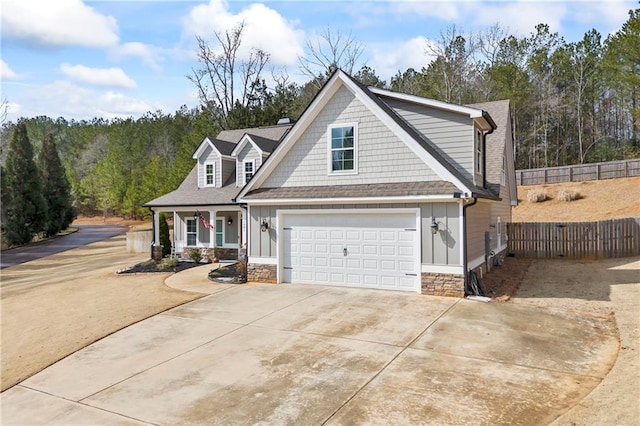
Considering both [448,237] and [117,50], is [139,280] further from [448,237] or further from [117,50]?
[448,237]

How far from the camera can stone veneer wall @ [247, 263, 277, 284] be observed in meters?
13.6

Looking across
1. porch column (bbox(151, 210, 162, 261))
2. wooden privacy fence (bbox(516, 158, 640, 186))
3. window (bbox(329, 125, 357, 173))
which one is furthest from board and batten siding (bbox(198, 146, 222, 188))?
wooden privacy fence (bbox(516, 158, 640, 186))

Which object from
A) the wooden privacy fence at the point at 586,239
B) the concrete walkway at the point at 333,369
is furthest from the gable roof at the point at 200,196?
the wooden privacy fence at the point at 586,239

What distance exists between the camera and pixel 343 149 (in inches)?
514

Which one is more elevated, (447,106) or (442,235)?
(447,106)

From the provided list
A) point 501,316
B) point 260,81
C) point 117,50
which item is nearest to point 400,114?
point 501,316

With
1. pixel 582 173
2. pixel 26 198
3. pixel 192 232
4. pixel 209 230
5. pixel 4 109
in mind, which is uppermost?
pixel 4 109

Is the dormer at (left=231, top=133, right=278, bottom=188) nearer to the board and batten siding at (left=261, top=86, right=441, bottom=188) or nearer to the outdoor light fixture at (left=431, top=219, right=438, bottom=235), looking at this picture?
the board and batten siding at (left=261, top=86, right=441, bottom=188)

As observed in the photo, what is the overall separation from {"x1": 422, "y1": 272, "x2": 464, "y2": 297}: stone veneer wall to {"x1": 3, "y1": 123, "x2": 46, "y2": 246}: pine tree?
32.6 m

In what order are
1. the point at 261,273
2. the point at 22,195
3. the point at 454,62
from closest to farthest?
the point at 261,273 → the point at 22,195 → the point at 454,62

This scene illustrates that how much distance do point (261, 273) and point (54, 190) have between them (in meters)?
34.3

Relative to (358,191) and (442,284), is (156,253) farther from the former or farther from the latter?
(442,284)

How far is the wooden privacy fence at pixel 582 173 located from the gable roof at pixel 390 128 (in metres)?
24.2

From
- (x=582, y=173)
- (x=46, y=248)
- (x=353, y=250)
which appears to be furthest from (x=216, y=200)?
(x=582, y=173)
